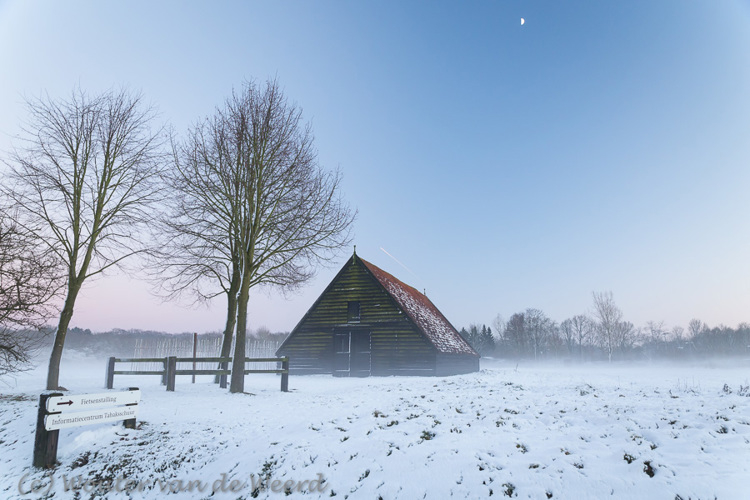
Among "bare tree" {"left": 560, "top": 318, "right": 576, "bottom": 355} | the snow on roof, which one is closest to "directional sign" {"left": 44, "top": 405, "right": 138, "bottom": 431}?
the snow on roof

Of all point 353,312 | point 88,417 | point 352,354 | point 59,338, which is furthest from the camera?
point 353,312

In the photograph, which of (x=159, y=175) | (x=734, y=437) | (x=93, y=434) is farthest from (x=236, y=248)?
(x=734, y=437)

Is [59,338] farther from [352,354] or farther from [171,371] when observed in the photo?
→ [352,354]

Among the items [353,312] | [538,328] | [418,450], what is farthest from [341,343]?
[538,328]

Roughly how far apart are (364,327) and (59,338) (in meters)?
15.0

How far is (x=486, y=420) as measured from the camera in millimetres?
9266

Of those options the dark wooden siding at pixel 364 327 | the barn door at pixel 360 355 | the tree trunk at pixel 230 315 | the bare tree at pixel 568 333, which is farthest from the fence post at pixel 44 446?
the bare tree at pixel 568 333

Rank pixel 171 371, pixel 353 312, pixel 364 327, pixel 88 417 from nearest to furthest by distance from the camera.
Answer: pixel 88 417 < pixel 171 371 < pixel 364 327 < pixel 353 312

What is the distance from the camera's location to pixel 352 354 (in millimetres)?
25609

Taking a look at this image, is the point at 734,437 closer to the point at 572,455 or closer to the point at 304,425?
the point at 572,455

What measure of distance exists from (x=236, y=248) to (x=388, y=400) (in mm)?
10301

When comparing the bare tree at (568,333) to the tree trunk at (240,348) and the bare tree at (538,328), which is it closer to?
the bare tree at (538,328)

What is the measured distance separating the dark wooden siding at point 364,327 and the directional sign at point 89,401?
16383mm

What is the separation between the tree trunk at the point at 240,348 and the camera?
603 inches
